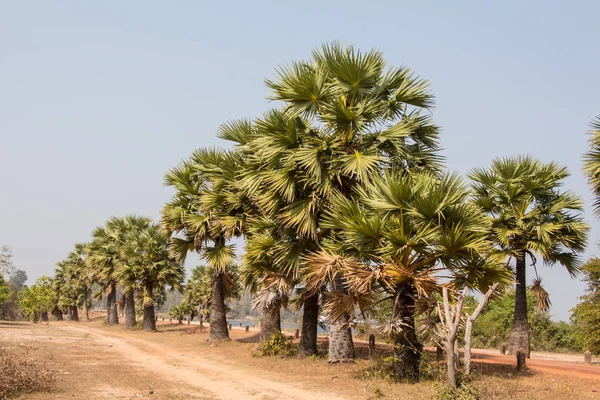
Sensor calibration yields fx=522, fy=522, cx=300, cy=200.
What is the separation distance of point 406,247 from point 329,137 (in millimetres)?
4507

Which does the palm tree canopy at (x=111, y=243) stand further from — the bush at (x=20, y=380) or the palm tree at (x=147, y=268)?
the bush at (x=20, y=380)

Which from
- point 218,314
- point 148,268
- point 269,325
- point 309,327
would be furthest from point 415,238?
point 148,268

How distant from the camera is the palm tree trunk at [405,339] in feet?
42.7

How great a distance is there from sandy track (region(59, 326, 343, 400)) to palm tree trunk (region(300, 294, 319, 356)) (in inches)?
109

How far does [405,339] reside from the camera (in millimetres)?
13094

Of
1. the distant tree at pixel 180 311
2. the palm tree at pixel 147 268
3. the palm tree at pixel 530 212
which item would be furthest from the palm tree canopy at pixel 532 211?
the distant tree at pixel 180 311

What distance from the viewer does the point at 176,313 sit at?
55.4 metres

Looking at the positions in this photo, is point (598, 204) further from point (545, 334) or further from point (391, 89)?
point (545, 334)

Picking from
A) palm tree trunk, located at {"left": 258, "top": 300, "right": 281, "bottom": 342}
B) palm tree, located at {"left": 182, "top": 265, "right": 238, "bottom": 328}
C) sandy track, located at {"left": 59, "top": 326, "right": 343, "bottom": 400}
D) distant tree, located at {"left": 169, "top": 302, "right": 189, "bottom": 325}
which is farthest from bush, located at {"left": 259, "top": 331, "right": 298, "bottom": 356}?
distant tree, located at {"left": 169, "top": 302, "right": 189, "bottom": 325}

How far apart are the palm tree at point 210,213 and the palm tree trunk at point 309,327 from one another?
4.04m

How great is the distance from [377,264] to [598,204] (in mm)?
8447

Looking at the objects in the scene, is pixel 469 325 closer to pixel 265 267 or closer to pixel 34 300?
pixel 265 267

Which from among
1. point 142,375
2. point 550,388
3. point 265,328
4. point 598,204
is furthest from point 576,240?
point 142,375

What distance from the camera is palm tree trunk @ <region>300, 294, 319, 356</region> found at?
719 inches
